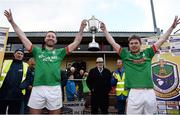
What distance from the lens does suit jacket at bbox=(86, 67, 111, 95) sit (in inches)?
297

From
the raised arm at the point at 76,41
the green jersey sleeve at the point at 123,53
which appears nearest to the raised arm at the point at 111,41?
the green jersey sleeve at the point at 123,53

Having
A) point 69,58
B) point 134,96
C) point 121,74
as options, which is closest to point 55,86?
point 134,96

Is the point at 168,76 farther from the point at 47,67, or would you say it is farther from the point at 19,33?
the point at 19,33

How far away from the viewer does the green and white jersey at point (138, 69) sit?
14.7 feet

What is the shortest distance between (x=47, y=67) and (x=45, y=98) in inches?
19.4

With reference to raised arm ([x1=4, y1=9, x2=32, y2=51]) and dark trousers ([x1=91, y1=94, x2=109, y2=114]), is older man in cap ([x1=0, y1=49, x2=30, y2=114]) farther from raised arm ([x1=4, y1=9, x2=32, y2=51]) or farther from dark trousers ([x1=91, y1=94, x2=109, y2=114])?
dark trousers ([x1=91, y1=94, x2=109, y2=114])

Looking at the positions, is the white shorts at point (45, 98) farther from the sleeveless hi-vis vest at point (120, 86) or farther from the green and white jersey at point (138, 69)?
the sleeveless hi-vis vest at point (120, 86)

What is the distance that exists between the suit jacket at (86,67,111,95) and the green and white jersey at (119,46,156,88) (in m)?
2.83

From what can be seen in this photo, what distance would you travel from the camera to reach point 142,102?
14.2 feet

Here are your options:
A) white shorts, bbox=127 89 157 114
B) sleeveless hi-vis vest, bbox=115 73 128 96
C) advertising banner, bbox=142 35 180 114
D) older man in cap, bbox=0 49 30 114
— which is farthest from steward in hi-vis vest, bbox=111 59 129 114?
white shorts, bbox=127 89 157 114

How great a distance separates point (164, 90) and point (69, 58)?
389 inches

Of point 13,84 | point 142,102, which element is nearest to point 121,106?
point 13,84

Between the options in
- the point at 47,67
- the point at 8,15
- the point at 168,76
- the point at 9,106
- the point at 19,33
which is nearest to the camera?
the point at 47,67

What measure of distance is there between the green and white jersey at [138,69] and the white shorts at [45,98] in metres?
1.16
